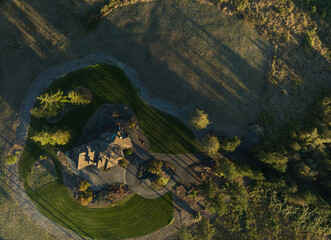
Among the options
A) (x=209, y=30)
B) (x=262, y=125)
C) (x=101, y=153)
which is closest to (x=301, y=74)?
(x=262, y=125)

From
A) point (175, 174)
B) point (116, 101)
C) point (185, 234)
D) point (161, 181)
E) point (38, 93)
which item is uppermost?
point (116, 101)

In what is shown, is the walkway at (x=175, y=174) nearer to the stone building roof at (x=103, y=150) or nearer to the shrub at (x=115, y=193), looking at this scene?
the shrub at (x=115, y=193)

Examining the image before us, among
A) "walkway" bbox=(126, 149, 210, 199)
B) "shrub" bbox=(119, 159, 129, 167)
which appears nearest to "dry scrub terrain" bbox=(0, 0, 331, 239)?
"walkway" bbox=(126, 149, 210, 199)

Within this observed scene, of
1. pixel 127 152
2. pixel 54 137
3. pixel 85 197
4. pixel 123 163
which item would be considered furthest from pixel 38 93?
pixel 85 197

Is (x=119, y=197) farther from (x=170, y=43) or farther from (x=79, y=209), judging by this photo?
(x=170, y=43)

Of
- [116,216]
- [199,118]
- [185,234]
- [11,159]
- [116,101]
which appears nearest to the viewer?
[199,118]

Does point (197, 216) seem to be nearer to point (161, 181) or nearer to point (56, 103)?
point (161, 181)
